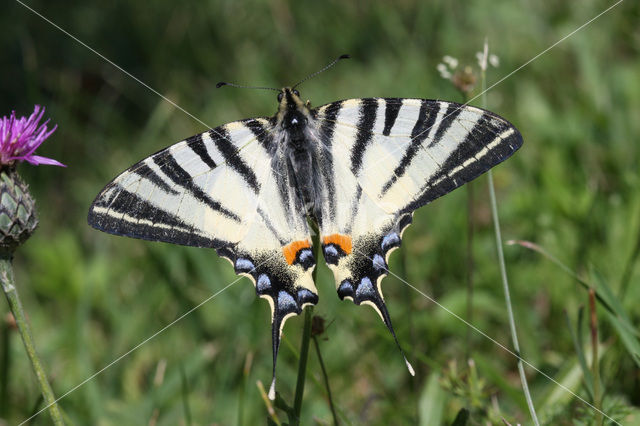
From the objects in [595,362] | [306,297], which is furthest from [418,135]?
[595,362]

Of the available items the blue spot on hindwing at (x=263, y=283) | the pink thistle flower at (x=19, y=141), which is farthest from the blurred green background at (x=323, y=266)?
the pink thistle flower at (x=19, y=141)

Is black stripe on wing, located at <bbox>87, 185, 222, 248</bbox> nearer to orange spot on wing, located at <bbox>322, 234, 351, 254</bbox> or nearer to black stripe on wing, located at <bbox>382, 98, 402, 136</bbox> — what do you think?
orange spot on wing, located at <bbox>322, 234, 351, 254</bbox>

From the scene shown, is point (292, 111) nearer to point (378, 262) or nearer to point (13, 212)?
point (378, 262)

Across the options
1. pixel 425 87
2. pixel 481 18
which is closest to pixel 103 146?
pixel 425 87

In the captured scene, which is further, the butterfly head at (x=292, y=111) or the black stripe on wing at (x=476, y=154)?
the butterfly head at (x=292, y=111)

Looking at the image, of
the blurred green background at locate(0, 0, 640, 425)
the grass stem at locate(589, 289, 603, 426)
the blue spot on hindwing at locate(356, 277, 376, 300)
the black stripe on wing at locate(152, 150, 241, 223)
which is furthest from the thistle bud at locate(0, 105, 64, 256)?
the grass stem at locate(589, 289, 603, 426)

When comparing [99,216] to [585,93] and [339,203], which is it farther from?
[585,93]

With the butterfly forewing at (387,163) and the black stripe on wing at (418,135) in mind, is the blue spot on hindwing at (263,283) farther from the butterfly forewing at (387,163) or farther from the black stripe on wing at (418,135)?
the black stripe on wing at (418,135)
